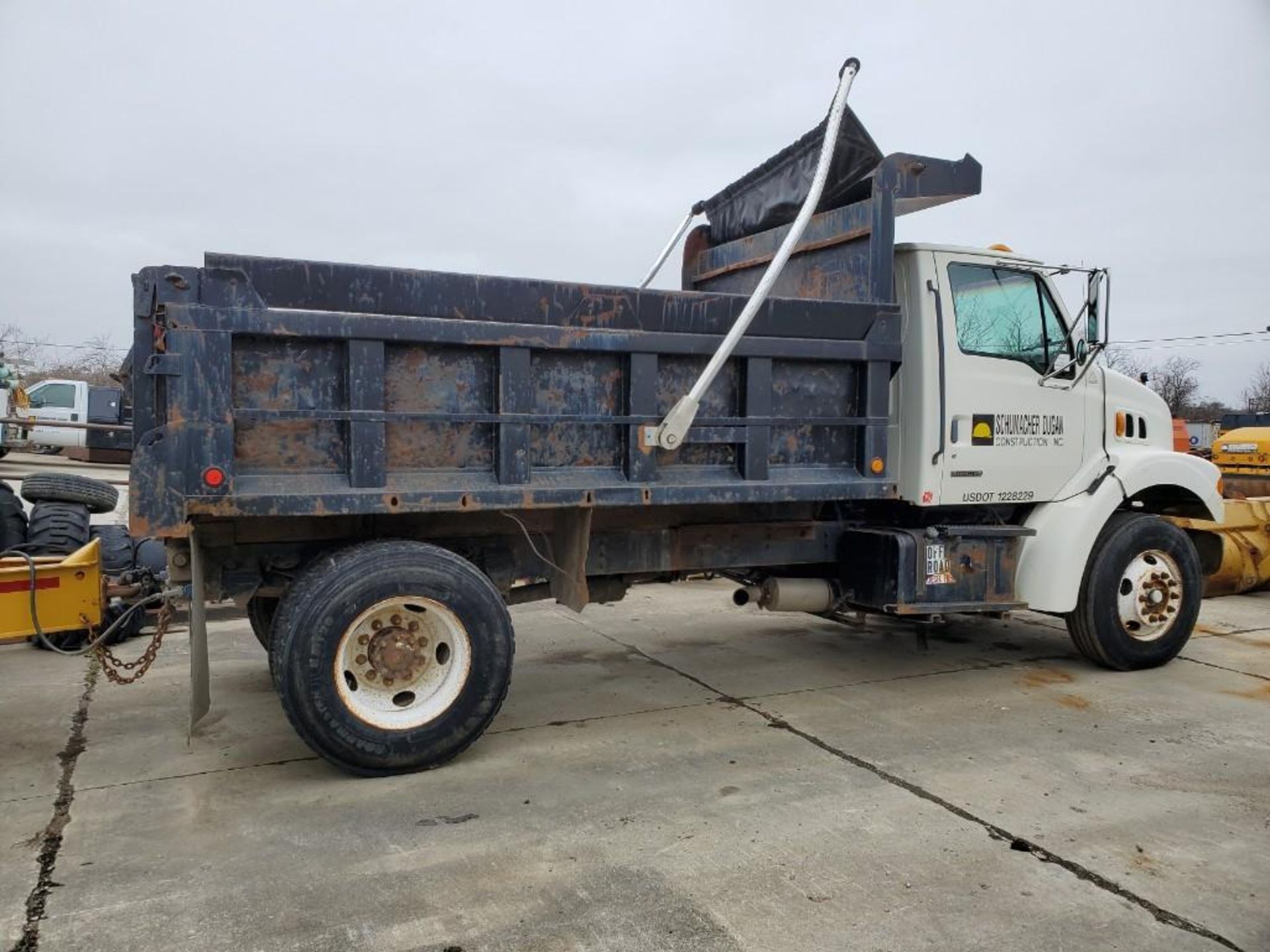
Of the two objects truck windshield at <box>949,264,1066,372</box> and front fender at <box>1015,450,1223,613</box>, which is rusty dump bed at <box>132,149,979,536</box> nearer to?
truck windshield at <box>949,264,1066,372</box>

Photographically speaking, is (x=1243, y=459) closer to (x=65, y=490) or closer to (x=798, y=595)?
(x=798, y=595)

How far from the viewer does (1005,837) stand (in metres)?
3.81

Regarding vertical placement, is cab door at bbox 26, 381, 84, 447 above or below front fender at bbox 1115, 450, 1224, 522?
above

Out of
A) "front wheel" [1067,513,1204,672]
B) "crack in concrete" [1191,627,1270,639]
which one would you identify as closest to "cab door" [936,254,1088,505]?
"front wheel" [1067,513,1204,672]

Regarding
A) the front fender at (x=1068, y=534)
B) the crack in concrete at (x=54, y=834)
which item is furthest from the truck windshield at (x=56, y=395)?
the front fender at (x=1068, y=534)

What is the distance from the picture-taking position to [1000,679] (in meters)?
6.22

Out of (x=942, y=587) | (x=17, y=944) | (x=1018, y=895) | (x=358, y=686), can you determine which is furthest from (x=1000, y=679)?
(x=17, y=944)

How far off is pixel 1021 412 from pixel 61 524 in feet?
20.1

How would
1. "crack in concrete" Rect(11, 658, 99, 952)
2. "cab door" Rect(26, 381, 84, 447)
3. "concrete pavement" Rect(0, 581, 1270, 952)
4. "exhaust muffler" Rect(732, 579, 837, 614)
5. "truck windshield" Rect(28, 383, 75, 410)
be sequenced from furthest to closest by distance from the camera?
"truck windshield" Rect(28, 383, 75, 410), "cab door" Rect(26, 381, 84, 447), "exhaust muffler" Rect(732, 579, 837, 614), "concrete pavement" Rect(0, 581, 1270, 952), "crack in concrete" Rect(11, 658, 99, 952)

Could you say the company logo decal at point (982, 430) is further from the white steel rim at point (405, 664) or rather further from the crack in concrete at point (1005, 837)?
the white steel rim at point (405, 664)

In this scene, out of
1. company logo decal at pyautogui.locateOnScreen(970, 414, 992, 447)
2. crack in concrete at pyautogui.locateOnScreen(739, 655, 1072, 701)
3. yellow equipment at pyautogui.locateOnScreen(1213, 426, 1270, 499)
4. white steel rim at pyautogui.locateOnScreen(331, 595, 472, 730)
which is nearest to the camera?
white steel rim at pyautogui.locateOnScreen(331, 595, 472, 730)

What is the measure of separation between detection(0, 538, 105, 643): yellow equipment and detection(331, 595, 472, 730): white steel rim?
1370 millimetres

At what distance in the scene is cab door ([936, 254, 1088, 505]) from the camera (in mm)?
5652

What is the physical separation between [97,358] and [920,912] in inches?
2354
